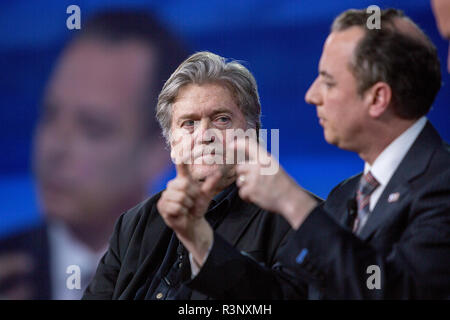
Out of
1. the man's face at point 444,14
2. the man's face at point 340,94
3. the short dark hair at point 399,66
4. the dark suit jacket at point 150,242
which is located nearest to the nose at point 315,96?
the man's face at point 340,94

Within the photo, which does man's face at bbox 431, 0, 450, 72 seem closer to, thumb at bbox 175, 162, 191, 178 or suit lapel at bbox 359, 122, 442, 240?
suit lapel at bbox 359, 122, 442, 240

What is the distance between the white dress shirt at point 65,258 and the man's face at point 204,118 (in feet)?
3.36

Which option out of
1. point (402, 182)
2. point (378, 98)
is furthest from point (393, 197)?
point (378, 98)

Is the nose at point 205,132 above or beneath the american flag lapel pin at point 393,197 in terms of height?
above

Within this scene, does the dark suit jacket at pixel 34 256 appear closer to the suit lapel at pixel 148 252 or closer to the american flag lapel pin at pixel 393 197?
the suit lapel at pixel 148 252

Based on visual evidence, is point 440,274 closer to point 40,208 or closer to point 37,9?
point 40,208

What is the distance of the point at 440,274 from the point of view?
1.40 meters

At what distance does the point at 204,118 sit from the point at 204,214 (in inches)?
13.3

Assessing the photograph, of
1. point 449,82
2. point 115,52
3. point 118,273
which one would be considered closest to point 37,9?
point 115,52

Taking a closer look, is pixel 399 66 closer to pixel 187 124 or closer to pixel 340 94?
pixel 340 94

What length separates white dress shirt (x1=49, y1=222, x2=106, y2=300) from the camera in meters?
2.92

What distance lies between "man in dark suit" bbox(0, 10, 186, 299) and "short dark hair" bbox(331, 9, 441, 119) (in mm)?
1494

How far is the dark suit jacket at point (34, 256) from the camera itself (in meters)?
2.92

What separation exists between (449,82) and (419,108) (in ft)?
3.09
